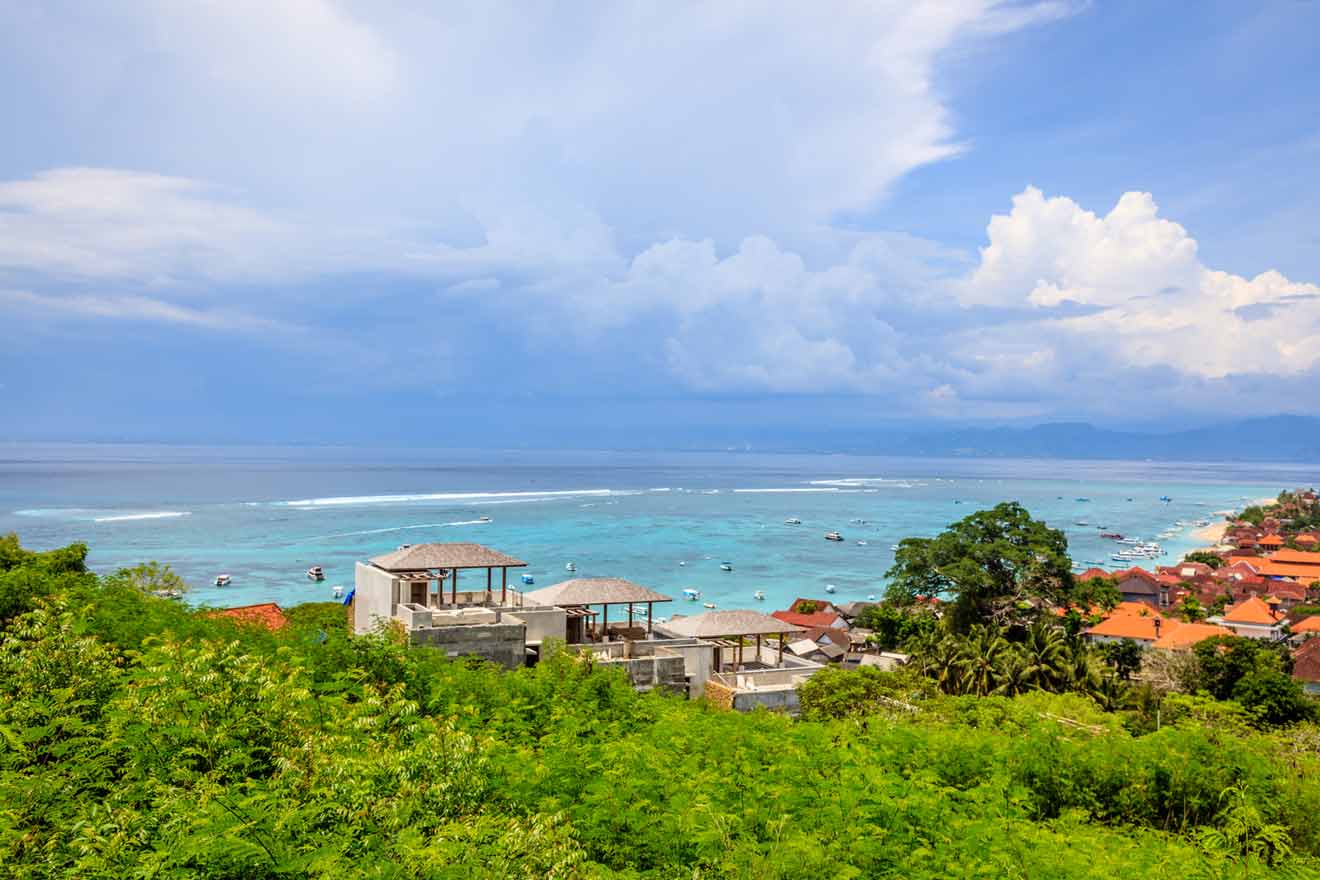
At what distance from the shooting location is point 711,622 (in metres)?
19.4

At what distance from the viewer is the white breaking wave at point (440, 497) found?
309 ft

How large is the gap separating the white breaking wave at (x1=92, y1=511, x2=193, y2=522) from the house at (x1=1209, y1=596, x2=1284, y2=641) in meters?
78.8

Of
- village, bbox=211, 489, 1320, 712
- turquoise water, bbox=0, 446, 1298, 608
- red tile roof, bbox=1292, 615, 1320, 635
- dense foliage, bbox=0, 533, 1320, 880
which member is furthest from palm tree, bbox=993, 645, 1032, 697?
red tile roof, bbox=1292, 615, 1320, 635

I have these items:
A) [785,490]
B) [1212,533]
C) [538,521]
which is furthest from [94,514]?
[1212,533]

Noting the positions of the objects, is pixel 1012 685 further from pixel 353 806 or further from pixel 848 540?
pixel 848 540

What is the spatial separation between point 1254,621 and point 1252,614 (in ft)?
2.57

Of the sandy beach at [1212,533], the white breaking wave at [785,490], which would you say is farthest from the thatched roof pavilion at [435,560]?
the white breaking wave at [785,490]

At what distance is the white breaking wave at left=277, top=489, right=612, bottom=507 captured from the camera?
9412cm

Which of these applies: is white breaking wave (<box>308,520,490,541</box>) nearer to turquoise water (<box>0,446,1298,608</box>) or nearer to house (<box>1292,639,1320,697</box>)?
turquoise water (<box>0,446,1298,608</box>)

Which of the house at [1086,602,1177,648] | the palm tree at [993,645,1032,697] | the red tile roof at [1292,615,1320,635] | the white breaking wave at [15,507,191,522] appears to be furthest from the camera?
the white breaking wave at [15,507,191,522]

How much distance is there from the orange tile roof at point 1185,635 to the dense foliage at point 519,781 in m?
23.8

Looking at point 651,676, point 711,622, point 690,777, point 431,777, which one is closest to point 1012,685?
point 711,622

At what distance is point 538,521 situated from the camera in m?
81.8

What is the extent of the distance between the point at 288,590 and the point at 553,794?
41.9 metres
